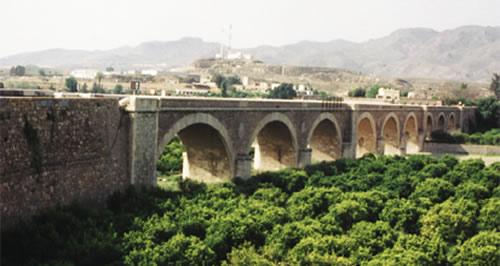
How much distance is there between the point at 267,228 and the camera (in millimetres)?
17281

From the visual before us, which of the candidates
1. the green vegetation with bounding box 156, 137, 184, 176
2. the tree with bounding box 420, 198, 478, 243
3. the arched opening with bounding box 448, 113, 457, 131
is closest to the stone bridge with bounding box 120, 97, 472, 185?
the green vegetation with bounding box 156, 137, 184, 176

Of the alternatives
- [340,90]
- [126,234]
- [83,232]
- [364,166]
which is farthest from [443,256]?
[340,90]

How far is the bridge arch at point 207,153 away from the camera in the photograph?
22922 millimetres

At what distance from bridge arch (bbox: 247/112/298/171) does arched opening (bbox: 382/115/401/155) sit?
20.7 m

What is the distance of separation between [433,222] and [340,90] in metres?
120

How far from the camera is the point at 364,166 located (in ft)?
103

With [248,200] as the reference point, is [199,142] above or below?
above

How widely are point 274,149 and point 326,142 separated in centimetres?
698

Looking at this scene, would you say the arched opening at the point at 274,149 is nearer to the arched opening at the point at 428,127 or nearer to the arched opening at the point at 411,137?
the arched opening at the point at 411,137

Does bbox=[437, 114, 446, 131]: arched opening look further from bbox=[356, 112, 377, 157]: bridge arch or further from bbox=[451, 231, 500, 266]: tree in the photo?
bbox=[451, 231, 500, 266]: tree

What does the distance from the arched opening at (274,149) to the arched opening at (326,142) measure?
5756 millimetres

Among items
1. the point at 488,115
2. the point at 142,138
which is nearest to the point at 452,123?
the point at 488,115

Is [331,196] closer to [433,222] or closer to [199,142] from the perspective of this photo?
[433,222]

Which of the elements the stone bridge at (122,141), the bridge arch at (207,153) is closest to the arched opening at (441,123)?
the stone bridge at (122,141)
